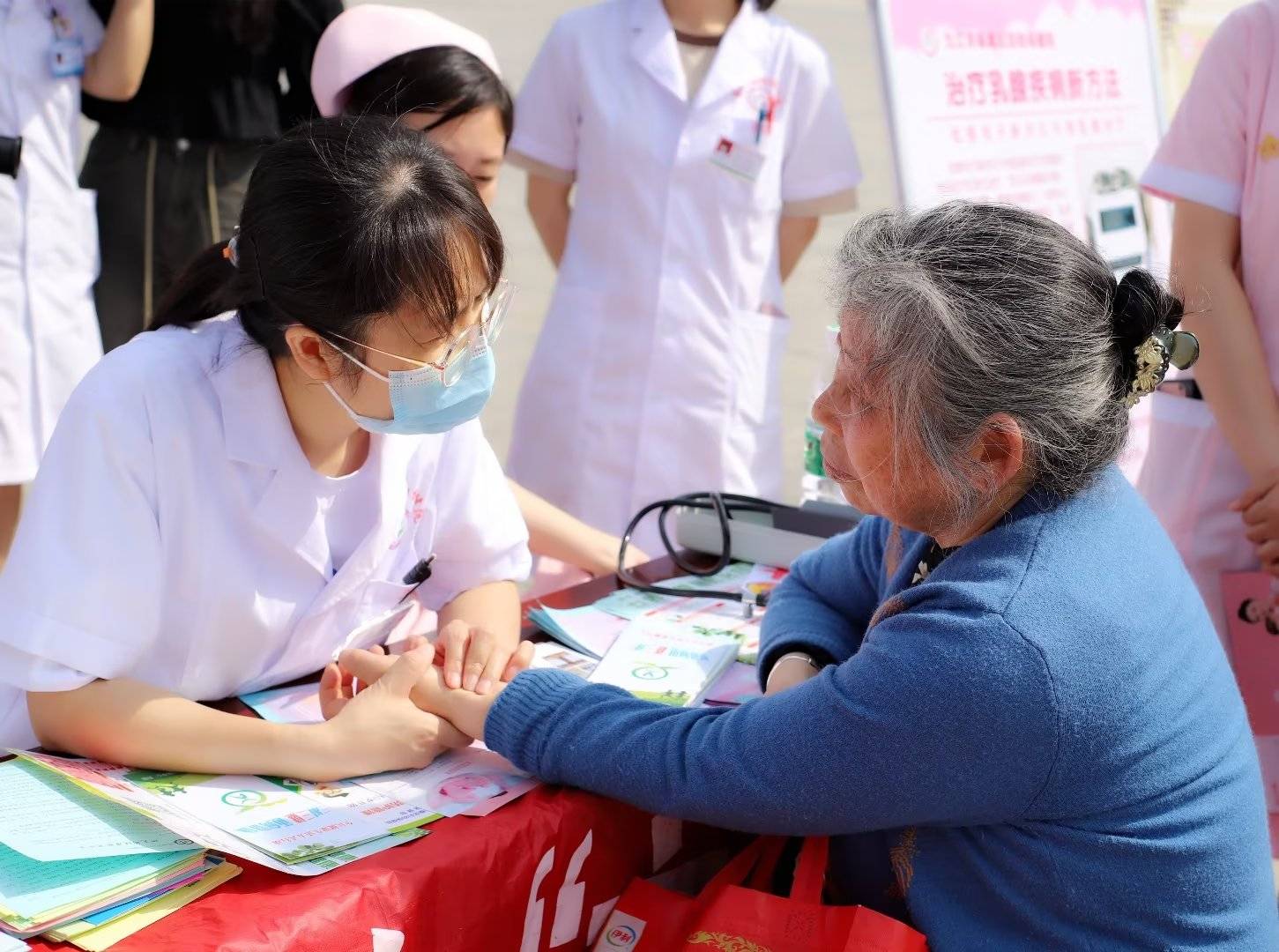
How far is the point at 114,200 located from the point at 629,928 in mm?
2115

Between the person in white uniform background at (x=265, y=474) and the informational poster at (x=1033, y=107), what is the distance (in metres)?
1.42

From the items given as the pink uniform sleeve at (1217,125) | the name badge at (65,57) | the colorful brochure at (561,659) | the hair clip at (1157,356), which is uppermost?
the name badge at (65,57)

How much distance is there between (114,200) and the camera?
293 centimetres

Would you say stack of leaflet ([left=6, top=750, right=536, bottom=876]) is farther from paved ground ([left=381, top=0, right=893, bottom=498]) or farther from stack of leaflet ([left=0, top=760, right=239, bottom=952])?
paved ground ([left=381, top=0, right=893, bottom=498])

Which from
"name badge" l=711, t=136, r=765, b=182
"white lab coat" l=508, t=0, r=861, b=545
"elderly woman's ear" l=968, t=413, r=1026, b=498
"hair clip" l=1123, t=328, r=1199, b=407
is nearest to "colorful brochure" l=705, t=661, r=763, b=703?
"elderly woman's ear" l=968, t=413, r=1026, b=498

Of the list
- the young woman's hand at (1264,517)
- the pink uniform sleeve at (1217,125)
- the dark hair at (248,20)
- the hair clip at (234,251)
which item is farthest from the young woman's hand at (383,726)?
the dark hair at (248,20)

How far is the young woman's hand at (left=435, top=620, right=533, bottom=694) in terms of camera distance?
1.65 metres

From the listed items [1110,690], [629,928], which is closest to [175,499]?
[629,928]

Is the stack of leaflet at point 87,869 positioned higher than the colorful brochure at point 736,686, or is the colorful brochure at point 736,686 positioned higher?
the stack of leaflet at point 87,869

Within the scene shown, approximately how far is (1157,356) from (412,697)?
0.92 meters

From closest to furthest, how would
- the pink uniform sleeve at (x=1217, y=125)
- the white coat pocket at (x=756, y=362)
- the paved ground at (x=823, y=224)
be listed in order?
the pink uniform sleeve at (x=1217, y=125) < the white coat pocket at (x=756, y=362) < the paved ground at (x=823, y=224)

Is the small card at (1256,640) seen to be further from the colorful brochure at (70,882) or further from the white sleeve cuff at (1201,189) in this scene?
the colorful brochure at (70,882)

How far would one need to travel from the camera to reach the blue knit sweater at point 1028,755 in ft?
4.14

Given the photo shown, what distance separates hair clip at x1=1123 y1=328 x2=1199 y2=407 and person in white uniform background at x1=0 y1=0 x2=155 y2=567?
2.17 metres
